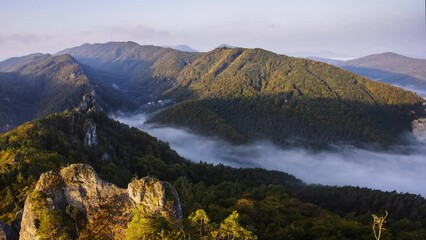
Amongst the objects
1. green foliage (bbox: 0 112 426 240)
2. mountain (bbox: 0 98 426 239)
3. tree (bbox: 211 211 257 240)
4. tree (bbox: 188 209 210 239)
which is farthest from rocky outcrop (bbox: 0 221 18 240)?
tree (bbox: 211 211 257 240)

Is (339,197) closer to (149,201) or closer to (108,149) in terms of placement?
(108,149)

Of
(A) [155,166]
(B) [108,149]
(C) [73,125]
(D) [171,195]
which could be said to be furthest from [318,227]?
(C) [73,125]

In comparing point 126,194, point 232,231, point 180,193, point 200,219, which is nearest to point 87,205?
point 126,194

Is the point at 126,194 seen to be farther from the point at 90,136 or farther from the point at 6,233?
the point at 90,136

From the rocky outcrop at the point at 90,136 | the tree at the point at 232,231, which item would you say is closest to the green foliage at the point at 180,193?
the tree at the point at 232,231

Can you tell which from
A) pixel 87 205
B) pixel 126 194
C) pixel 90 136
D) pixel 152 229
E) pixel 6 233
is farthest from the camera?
pixel 90 136

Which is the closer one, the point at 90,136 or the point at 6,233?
the point at 6,233

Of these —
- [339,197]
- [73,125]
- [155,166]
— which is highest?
[73,125]

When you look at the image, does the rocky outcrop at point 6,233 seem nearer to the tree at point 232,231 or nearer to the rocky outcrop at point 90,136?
the tree at point 232,231
